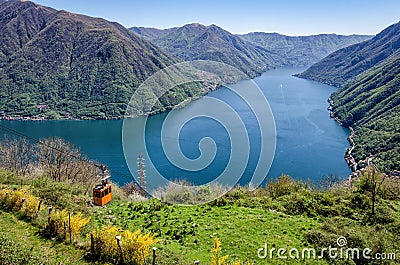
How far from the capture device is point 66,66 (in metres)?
124

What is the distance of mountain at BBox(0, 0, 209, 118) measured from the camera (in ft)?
341

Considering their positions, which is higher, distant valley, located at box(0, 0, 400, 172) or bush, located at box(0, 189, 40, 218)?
distant valley, located at box(0, 0, 400, 172)

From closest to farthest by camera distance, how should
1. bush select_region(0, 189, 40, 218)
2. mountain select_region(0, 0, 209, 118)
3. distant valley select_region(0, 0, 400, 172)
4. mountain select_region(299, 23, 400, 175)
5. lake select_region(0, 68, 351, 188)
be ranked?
bush select_region(0, 189, 40, 218), lake select_region(0, 68, 351, 188), mountain select_region(299, 23, 400, 175), distant valley select_region(0, 0, 400, 172), mountain select_region(0, 0, 209, 118)

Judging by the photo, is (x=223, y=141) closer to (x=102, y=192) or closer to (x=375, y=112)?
(x=375, y=112)

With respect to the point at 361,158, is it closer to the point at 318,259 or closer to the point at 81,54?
the point at 318,259

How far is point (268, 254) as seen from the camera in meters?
9.66

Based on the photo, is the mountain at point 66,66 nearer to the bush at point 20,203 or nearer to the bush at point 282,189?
the bush at point 282,189

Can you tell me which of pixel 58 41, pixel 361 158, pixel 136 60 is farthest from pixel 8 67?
pixel 361 158

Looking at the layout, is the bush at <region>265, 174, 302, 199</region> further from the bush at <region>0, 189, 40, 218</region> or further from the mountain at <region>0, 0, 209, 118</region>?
the mountain at <region>0, 0, 209, 118</region>

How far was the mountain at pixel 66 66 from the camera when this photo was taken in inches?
4094

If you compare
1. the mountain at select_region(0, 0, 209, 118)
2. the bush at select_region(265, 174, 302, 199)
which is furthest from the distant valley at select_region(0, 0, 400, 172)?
the bush at select_region(265, 174, 302, 199)

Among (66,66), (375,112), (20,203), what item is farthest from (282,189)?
(66,66)

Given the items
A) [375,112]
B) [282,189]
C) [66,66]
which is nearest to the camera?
[282,189]

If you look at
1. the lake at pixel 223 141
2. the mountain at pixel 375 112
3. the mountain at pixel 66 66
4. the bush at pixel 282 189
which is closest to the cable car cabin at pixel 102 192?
the bush at pixel 282 189
